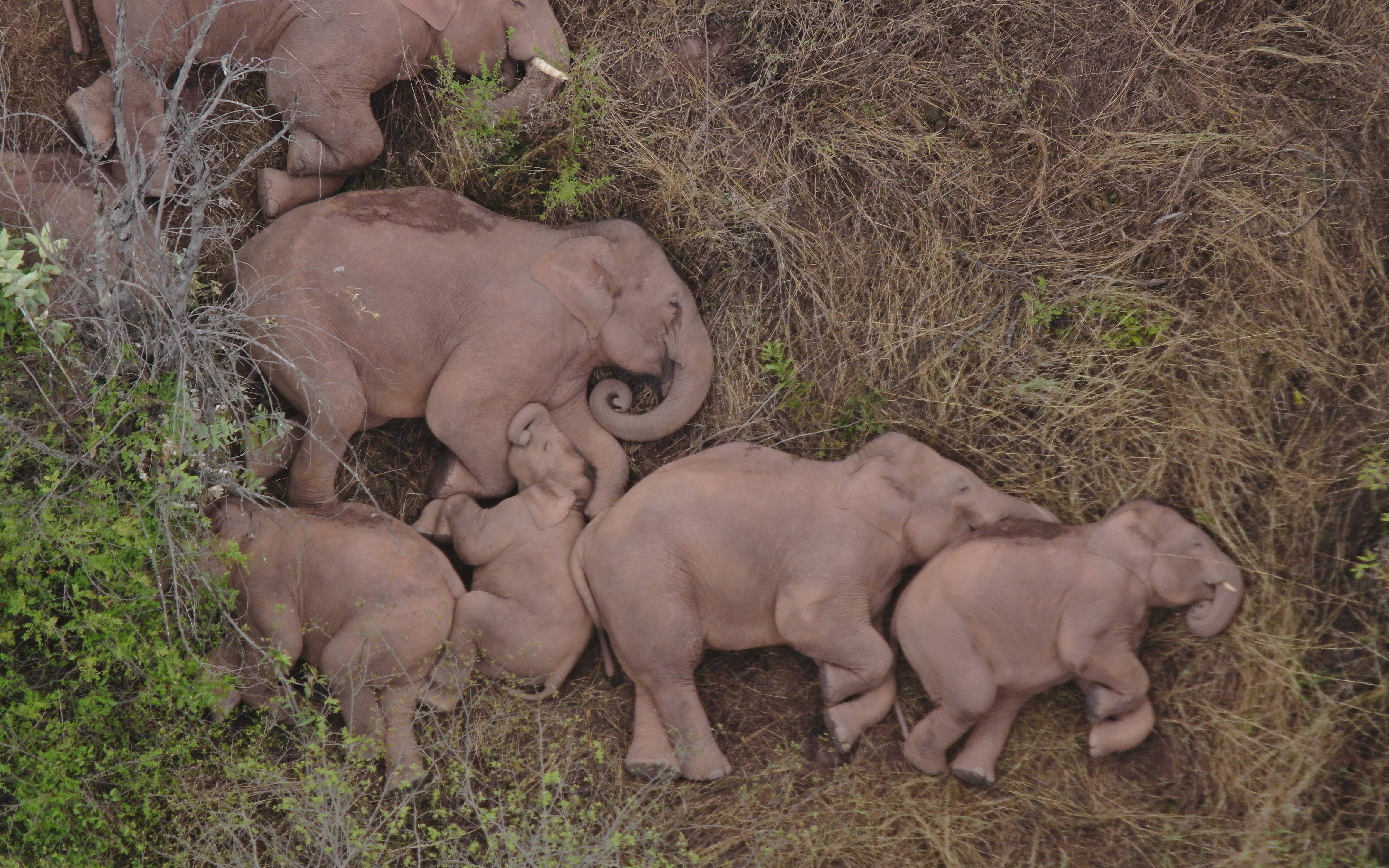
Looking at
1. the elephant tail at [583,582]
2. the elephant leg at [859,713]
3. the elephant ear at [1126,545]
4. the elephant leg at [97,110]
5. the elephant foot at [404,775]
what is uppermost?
the elephant leg at [97,110]

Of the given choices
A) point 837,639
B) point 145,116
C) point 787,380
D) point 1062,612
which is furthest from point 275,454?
point 1062,612

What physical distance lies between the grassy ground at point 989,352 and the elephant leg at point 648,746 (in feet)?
0.38

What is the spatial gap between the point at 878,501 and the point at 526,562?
1372mm

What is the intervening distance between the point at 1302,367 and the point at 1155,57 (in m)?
1.42

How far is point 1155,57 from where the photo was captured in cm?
459

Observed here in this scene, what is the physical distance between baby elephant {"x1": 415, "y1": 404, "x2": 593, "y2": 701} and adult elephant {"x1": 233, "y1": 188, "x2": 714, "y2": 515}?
0.32 ft

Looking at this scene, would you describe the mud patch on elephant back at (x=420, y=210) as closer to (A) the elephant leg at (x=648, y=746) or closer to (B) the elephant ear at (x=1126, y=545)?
(A) the elephant leg at (x=648, y=746)

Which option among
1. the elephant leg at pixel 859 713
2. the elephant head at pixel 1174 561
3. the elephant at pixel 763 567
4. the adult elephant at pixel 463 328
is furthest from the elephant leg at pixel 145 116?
the elephant head at pixel 1174 561

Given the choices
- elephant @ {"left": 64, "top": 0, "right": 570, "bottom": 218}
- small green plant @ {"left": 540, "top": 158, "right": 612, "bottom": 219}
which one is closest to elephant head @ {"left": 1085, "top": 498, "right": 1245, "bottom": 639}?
small green plant @ {"left": 540, "top": 158, "right": 612, "bottom": 219}

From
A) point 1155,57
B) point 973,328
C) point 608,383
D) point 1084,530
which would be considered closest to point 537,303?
point 608,383

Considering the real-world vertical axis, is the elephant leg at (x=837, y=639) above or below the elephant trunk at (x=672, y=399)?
below

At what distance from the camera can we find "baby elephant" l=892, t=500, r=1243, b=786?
3.92 m

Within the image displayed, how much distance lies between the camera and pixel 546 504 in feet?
14.3

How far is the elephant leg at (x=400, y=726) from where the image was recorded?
413 cm
